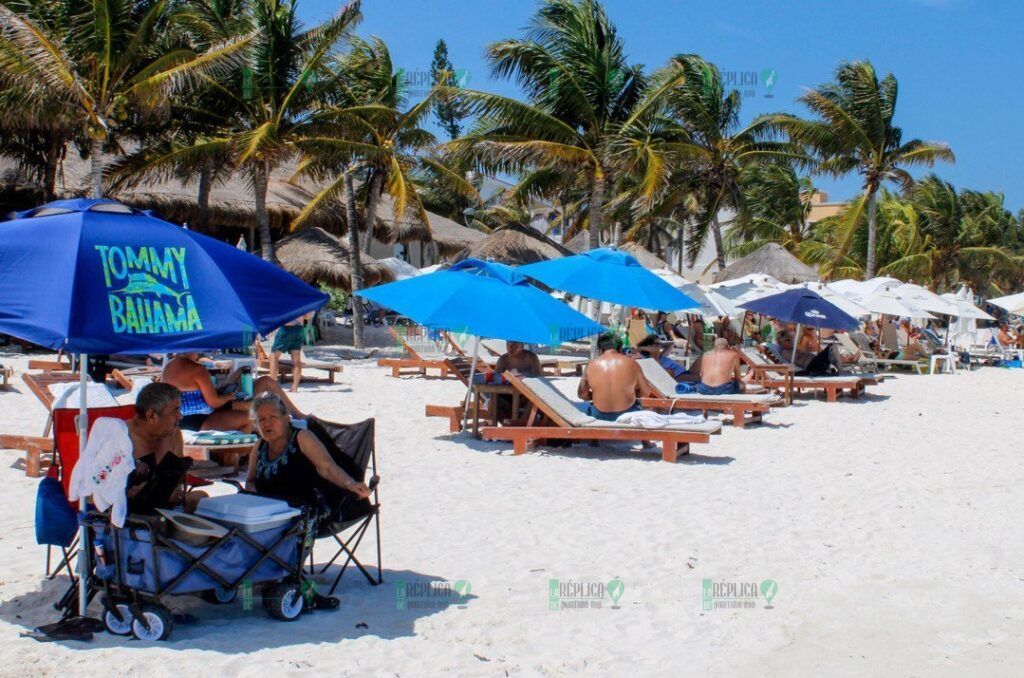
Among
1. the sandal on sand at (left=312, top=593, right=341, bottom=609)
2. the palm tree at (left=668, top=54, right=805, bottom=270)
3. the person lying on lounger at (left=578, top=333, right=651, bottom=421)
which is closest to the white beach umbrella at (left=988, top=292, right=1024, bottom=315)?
the palm tree at (left=668, top=54, right=805, bottom=270)

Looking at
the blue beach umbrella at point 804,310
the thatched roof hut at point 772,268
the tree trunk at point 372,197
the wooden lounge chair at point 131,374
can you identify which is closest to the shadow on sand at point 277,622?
the wooden lounge chair at point 131,374

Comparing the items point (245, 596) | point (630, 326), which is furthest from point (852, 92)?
point (245, 596)

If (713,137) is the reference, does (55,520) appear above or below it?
below

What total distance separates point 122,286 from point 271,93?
16574mm

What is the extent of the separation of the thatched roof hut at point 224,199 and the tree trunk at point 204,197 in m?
0.13

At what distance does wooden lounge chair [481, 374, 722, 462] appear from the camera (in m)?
8.78

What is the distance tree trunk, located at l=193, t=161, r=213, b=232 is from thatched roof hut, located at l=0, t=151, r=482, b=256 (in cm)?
13

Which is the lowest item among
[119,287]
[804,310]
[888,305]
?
[119,287]

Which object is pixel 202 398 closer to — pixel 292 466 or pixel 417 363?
pixel 292 466

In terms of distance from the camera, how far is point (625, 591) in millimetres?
5203

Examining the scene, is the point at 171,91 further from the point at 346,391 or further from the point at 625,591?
the point at 625,591

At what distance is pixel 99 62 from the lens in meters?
17.2

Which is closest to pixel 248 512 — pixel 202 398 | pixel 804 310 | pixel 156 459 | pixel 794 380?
pixel 156 459

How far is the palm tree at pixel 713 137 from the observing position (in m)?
26.0
